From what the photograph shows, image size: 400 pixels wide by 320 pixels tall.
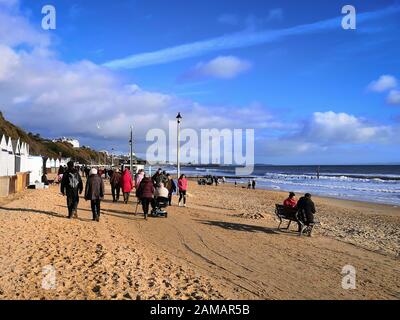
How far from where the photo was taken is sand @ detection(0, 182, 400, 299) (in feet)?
21.7

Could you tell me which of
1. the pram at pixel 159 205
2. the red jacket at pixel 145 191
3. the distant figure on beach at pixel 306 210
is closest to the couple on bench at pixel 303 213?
the distant figure on beach at pixel 306 210

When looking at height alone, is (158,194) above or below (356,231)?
above

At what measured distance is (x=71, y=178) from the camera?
12.6m

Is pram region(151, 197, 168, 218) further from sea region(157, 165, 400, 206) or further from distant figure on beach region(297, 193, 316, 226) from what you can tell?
sea region(157, 165, 400, 206)

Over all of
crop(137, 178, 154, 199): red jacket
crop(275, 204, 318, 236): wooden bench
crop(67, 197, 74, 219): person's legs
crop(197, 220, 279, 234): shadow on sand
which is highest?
crop(137, 178, 154, 199): red jacket

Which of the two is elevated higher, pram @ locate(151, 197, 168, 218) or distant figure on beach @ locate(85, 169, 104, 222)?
distant figure on beach @ locate(85, 169, 104, 222)

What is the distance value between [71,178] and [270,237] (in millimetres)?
6148

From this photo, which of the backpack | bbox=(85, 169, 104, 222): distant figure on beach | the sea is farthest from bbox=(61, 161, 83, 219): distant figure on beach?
the sea

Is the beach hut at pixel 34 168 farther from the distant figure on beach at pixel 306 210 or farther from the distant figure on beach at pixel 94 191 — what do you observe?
the distant figure on beach at pixel 306 210

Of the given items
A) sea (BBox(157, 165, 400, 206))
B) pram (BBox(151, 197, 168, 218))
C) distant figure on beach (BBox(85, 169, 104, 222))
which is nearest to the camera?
distant figure on beach (BBox(85, 169, 104, 222))

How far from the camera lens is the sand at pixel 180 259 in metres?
6.61

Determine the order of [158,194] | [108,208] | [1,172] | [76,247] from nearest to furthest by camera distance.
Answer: [76,247], [158,194], [108,208], [1,172]
